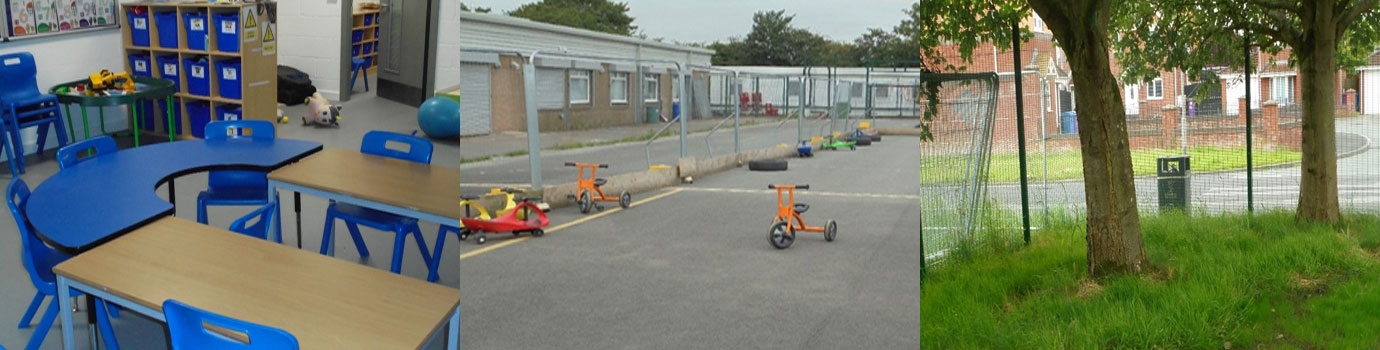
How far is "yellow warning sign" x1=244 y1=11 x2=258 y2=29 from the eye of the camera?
7.86m

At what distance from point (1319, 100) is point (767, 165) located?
6.58m

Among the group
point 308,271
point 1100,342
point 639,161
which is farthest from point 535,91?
point 1100,342

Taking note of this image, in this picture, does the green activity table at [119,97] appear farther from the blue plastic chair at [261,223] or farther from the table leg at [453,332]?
the table leg at [453,332]

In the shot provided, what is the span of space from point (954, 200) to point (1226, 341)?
175cm

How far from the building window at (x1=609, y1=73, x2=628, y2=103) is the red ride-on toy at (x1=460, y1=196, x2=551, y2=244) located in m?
0.19

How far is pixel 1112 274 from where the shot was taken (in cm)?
535

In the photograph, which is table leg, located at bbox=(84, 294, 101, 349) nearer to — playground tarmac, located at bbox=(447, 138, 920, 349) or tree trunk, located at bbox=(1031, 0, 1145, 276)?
playground tarmac, located at bbox=(447, 138, 920, 349)

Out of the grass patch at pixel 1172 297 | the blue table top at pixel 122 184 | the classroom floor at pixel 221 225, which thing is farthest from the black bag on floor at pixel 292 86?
the grass patch at pixel 1172 297

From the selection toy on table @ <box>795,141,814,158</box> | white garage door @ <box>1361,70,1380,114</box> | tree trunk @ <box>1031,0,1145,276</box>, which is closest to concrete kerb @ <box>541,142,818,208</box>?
toy on table @ <box>795,141,814,158</box>

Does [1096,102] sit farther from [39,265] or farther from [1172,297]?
[39,265]

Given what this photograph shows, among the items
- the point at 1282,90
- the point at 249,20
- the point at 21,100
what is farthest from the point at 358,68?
the point at 1282,90

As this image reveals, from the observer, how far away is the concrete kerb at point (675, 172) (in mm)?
1581

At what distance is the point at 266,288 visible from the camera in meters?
2.46

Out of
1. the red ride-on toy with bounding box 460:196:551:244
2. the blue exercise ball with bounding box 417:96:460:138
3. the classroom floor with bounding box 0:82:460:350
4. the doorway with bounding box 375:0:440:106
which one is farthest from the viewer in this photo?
the doorway with bounding box 375:0:440:106
